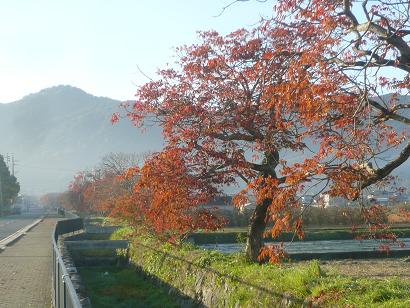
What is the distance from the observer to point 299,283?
30.2ft

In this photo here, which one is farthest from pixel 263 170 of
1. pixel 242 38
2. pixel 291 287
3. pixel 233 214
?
pixel 233 214

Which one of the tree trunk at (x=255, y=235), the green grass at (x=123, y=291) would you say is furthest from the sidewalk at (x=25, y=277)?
the tree trunk at (x=255, y=235)

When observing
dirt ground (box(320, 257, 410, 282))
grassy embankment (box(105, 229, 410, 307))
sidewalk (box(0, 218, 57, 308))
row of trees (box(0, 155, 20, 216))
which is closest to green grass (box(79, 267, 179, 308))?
grassy embankment (box(105, 229, 410, 307))

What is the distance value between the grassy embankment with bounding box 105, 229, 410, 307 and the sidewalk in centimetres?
359

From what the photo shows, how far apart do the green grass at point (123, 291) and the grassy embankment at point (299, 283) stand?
612 millimetres

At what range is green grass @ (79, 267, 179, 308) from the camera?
1542 cm

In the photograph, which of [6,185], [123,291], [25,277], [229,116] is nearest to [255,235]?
[229,116]

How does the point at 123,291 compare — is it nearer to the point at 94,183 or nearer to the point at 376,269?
the point at 376,269

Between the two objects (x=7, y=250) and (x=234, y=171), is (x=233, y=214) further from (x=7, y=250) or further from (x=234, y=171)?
(x=234, y=171)

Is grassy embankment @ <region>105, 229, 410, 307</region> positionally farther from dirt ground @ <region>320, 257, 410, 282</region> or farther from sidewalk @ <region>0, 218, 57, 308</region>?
sidewalk @ <region>0, 218, 57, 308</region>

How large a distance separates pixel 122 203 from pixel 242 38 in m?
11.3

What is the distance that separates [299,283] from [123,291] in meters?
9.23

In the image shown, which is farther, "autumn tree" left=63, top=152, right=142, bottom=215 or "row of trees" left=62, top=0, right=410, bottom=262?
"autumn tree" left=63, top=152, right=142, bottom=215

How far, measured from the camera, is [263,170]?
12.7m
